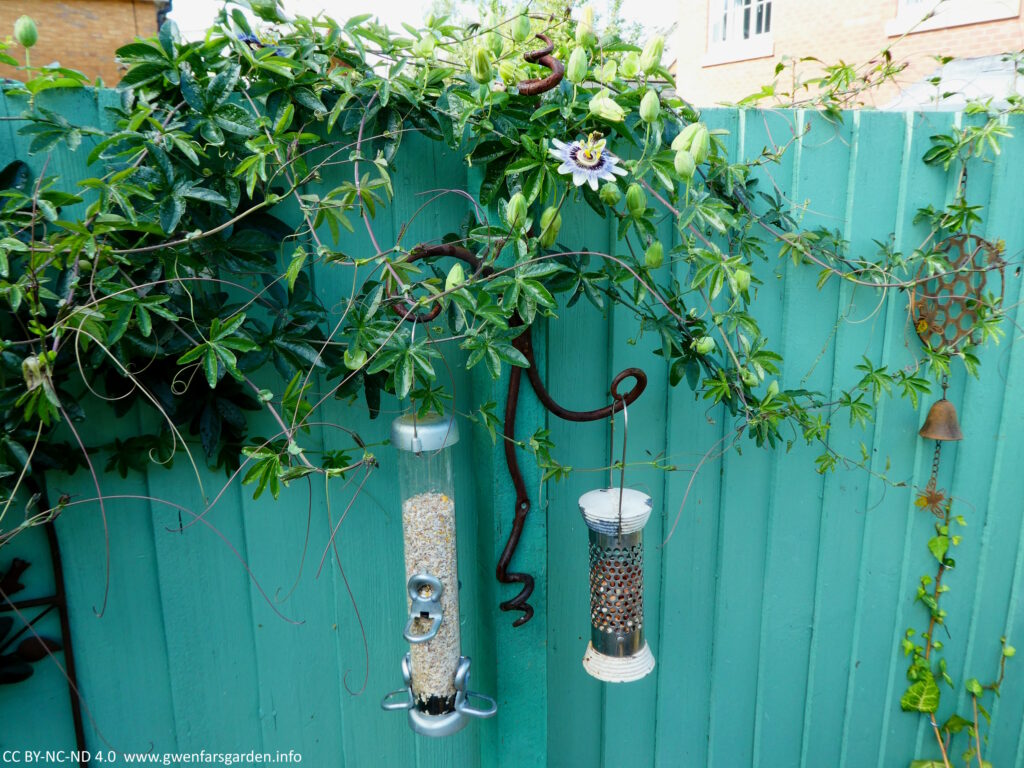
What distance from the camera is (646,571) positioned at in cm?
159

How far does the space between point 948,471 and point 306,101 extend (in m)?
1.71

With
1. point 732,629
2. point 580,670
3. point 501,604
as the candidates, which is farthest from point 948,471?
point 501,604

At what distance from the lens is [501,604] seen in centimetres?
136

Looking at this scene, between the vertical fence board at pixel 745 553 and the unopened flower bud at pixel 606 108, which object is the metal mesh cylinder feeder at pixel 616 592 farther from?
the unopened flower bud at pixel 606 108

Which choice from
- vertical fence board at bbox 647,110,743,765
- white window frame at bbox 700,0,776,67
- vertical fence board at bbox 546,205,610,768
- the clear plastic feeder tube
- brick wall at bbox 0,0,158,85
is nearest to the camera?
the clear plastic feeder tube

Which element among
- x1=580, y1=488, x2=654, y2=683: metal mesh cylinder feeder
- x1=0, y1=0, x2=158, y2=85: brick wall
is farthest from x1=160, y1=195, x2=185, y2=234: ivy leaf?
x1=0, y1=0, x2=158, y2=85: brick wall

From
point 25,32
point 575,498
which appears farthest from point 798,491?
point 25,32

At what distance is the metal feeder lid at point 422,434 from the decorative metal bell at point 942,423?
3.98ft

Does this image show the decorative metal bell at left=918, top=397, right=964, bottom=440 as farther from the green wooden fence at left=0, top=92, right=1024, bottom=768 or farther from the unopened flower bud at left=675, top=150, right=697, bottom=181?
the unopened flower bud at left=675, top=150, right=697, bottom=181

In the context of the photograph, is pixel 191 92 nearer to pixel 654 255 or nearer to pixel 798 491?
pixel 654 255

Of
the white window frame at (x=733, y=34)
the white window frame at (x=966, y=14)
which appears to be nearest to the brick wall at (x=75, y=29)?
the white window frame at (x=966, y=14)

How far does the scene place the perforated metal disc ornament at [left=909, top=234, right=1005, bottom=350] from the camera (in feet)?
5.20

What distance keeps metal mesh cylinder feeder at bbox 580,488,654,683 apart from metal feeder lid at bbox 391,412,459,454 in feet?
0.99

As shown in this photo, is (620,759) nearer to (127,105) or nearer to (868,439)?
(868,439)
